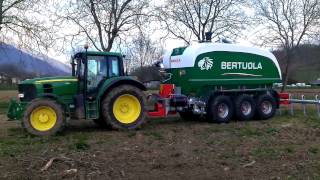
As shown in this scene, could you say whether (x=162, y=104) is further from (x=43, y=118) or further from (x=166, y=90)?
(x=43, y=118)

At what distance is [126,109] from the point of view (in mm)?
14820

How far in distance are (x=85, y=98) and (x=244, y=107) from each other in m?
6.61

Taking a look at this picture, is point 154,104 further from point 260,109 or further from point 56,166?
point 56,166

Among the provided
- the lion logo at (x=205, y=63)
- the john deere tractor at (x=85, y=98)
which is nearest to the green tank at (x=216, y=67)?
the lion logo at (x=205, y=63)

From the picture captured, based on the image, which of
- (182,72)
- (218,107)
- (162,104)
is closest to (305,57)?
(218,107)

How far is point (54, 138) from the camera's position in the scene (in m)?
12.9

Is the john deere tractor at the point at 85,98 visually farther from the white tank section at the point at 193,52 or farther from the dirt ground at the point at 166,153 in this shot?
the white tank section at the point at 193,52

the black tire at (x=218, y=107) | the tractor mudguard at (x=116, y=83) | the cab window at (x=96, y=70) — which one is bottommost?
the black tire at (x=218, y=107)

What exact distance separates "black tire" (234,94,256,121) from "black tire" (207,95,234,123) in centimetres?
26

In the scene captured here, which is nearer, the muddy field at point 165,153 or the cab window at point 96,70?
the muddy field at point 165,153

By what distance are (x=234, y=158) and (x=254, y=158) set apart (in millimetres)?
399

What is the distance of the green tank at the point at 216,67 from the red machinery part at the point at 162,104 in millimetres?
546

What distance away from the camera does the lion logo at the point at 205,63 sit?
17.1 meters

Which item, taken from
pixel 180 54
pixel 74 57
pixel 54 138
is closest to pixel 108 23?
pixel 180 54
